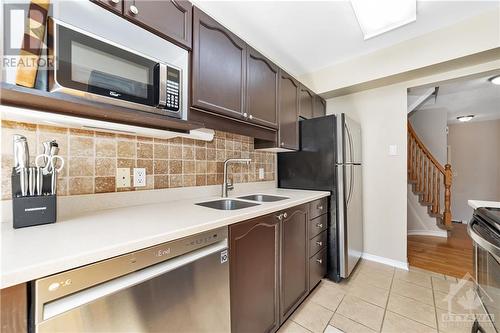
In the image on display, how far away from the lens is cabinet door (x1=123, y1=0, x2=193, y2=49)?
0.99 m

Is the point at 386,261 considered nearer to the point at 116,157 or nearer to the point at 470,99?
the point at 116,157

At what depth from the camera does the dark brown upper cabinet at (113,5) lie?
889mm

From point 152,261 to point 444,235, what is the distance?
452 cm

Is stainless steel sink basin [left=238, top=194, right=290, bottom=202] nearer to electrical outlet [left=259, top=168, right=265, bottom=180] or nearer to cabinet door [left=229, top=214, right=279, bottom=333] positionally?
electrical outlet [left=259, top=168, right=265, bottom=180]

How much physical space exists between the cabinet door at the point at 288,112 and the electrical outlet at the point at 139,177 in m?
1.17

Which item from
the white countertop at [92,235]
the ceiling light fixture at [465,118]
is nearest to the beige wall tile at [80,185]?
the white countertop at [92,235]

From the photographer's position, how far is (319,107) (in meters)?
2.67

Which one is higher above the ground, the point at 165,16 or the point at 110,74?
the point at 165,16

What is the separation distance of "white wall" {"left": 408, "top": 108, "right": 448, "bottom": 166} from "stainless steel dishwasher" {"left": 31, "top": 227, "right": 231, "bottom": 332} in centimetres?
465

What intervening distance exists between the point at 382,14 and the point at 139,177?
2119 mm

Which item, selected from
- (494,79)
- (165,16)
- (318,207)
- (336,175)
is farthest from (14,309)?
(494,79)

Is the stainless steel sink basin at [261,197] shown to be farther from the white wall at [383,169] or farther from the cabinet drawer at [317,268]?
the white wall at [383,169]

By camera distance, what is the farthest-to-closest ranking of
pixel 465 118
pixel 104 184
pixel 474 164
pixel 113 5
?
pixel 474 164, pixel 465 118, pixel 104 184, pixel 113 5

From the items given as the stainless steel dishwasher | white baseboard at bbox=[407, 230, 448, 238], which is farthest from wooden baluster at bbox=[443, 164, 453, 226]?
the stainless steel dishwasher
